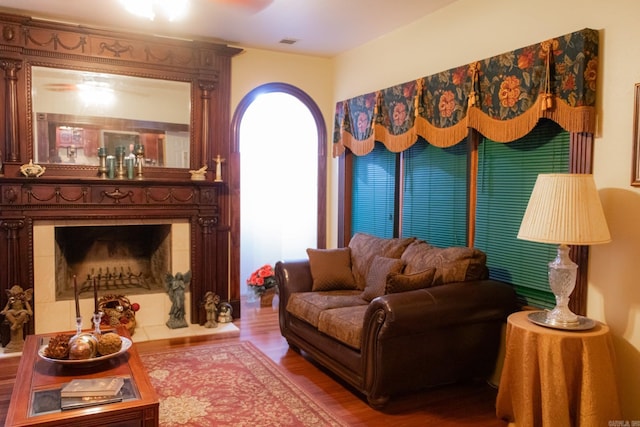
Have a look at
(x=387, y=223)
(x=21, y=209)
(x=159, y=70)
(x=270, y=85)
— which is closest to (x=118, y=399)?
(x=21, y=209)

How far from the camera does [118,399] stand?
2.22m

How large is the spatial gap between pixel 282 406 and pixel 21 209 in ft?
9.17

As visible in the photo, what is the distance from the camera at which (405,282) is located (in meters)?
3.23

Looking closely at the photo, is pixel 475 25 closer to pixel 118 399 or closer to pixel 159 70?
pixel 159 70

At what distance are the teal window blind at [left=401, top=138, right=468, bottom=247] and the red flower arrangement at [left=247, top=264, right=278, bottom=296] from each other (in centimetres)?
175

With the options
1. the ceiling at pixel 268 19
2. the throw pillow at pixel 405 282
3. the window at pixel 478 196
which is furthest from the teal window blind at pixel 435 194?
the ceiling at pixel 268 19

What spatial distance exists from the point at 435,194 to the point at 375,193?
35.2 inches

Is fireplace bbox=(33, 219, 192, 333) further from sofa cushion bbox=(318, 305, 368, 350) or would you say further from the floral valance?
the floral valance

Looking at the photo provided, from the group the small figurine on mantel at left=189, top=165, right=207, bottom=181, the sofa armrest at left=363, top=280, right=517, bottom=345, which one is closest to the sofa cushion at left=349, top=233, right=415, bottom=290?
the sofa armrest at left=363, top=280, right=517, bottom=345

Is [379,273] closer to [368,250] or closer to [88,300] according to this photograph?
[368,250]

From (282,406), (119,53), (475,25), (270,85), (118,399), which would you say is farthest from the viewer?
(270,85)

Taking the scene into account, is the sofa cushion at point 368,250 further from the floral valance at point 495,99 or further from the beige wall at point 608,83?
the beige wall at point 608,83

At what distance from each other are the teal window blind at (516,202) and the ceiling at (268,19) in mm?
1334

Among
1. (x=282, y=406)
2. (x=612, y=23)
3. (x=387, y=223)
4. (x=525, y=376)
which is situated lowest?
(x=282, y=406)
